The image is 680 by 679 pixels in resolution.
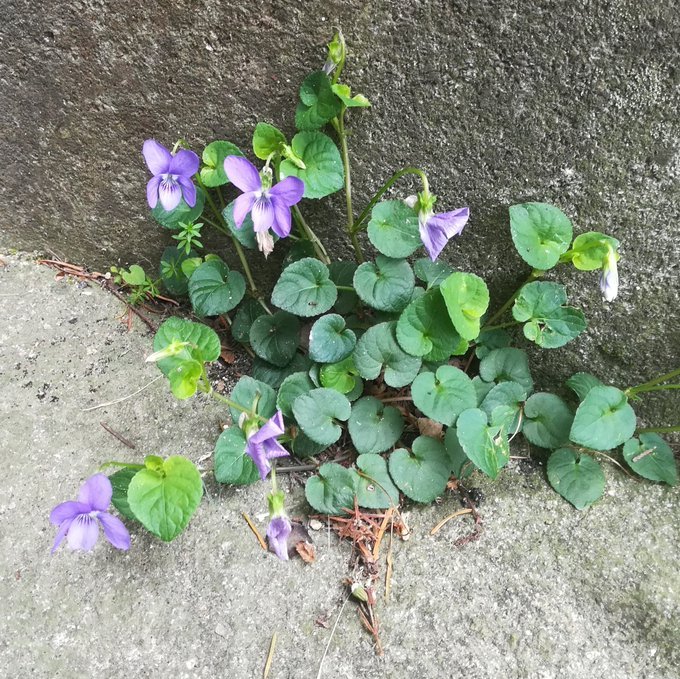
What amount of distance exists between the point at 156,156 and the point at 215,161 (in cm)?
18

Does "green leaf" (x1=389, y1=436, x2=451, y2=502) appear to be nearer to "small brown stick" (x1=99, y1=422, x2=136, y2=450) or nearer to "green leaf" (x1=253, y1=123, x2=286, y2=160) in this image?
"small brown stick" (x1=99, y1=422, x2=136, y2=450)

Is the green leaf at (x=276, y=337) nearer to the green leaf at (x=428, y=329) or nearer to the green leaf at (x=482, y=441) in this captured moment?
the green leaf at (x=428, y=329)

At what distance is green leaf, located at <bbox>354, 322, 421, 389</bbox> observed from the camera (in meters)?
1.44

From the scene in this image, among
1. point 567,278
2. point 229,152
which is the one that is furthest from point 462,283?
point 229,152

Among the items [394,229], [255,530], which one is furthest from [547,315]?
[255,530]

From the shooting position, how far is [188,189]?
1380 millimetres

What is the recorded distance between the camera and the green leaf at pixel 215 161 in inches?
56.7

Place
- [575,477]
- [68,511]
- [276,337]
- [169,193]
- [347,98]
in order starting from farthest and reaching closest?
1. [276,337]
2. [575,477]
3. [169,193]
4. [347,98]
5. [68,511]

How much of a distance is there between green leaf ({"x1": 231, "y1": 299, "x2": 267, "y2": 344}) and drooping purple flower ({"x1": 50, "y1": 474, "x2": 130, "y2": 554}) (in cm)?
61

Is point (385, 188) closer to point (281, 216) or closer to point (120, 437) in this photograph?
point (281, 216)

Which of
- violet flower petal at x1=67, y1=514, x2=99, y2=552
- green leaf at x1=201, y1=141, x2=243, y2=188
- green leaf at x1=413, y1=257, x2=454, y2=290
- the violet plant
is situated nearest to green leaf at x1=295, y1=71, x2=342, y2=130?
the violet plant

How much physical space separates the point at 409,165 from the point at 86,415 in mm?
1071

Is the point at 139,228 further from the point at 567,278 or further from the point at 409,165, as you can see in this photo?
the point at 567,278

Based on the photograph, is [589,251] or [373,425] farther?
[373,425]
